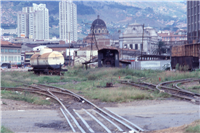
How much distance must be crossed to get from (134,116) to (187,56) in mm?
25272

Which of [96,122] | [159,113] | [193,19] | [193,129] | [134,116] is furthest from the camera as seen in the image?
[193,19]

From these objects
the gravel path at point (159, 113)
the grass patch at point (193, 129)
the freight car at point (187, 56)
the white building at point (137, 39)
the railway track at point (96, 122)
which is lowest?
the railway track at point (96, 122)

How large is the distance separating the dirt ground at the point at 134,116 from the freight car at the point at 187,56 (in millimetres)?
21073

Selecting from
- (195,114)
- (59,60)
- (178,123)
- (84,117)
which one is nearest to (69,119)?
(84,117)

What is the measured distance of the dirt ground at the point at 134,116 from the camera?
7.55 metres

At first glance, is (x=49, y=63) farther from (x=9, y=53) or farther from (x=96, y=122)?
(x=9, y=53)

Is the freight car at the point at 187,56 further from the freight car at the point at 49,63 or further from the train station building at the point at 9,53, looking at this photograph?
the train station building at the point at 9,53

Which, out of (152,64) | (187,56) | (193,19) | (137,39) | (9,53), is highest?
(193,19)

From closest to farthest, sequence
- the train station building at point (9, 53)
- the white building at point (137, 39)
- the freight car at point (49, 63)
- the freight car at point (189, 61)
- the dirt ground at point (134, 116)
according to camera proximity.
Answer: the dirt ground at point (134, 116) → the freight car at point (189, 61) → the freight car at point (49, 63) → the train station building at point (9, 53) → the white building at point (137, 39)

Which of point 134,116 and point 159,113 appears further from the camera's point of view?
point 159,113

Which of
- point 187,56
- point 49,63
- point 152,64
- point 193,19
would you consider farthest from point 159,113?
point 193,19

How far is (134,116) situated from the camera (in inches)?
348

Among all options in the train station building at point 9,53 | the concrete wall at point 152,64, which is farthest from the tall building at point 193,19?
the train station building at point 9,53

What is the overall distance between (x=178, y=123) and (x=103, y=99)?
18.6ft
